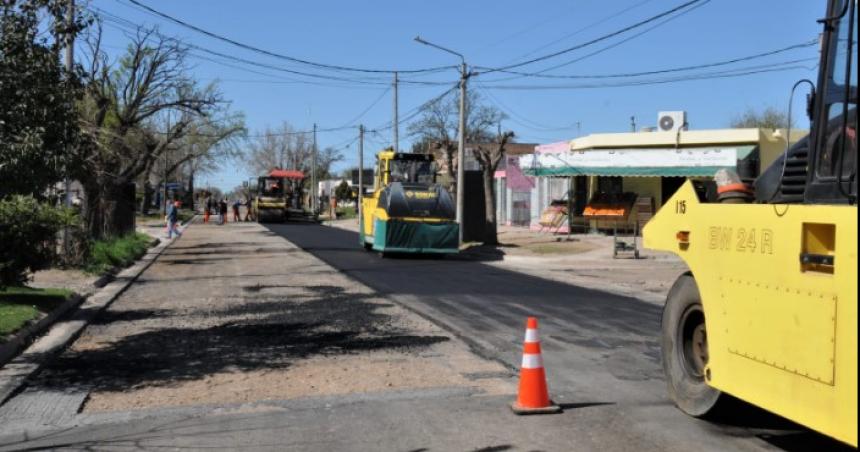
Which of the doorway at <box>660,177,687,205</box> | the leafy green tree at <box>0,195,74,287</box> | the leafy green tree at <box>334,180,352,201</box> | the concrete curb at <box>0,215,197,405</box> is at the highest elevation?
the leafy green tree at <box>334,180,352,201</box>

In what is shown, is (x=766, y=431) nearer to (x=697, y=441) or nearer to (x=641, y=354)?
(x=697, y=441)

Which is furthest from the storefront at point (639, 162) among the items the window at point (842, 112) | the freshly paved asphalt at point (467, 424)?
the window at point (842, 112)

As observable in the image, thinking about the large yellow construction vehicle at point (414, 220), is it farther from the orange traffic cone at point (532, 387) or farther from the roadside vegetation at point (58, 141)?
the orange traffic cone at point (532, 387)

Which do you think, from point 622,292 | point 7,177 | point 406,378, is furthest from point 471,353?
point 622,292

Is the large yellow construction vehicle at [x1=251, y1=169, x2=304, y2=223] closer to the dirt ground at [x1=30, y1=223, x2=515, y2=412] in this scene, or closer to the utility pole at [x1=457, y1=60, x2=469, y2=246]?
the utility pole at [x1=457, y1=60, x2=469, y2=246]

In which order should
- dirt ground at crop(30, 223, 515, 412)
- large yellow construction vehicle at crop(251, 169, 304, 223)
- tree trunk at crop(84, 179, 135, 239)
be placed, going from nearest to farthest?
1. dirt ground at crop(30, 223, 515, 412)
2. tree trunk at crop(84, 179, 135, 239)
3. large yellow construction vehicle at crop(251, 169, 304, 223)

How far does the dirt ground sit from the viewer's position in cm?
719

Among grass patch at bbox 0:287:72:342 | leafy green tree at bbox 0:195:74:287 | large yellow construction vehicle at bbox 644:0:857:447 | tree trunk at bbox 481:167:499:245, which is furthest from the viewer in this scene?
tree trunk at bbox 481:167:499:245

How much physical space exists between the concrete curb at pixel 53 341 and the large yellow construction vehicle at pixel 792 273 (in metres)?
5.73

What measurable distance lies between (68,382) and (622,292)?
1132 centimetres

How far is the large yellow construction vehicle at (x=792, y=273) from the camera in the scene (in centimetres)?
389

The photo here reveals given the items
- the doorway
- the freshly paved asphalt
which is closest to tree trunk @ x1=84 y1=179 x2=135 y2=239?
the freshly paved asphalt

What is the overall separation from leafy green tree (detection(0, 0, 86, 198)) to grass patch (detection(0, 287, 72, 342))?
8.67 ft

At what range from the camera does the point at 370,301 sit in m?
13.5
